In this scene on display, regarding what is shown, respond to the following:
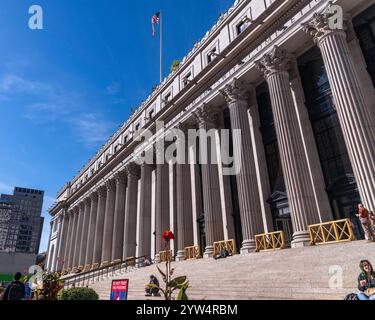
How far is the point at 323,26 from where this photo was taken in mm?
17766

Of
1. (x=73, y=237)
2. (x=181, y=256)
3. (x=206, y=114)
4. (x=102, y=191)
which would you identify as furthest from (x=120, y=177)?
(x=73, y=237)

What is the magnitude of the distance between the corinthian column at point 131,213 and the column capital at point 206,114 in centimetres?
1544

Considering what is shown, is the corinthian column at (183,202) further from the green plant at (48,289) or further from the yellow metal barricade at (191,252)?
the green plant at (48,289)

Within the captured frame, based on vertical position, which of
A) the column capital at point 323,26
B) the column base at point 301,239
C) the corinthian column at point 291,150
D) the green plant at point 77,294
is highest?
the column capital at point 323,26

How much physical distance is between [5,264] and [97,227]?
172ft

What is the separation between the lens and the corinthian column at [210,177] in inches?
908

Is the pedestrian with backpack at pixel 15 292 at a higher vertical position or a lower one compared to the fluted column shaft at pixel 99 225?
lower

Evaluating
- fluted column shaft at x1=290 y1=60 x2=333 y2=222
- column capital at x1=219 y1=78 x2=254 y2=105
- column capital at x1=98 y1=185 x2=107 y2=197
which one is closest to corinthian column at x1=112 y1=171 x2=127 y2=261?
column capital at x1=98 y1=185 x2=107 y2=197

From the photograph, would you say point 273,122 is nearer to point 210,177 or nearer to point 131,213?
point 210,177

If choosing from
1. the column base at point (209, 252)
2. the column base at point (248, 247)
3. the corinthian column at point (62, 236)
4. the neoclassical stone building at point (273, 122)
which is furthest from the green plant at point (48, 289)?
the corinthian column at point (62, 236)

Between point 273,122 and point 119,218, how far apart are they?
86.5ft

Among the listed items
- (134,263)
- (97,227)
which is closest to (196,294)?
(134,263)

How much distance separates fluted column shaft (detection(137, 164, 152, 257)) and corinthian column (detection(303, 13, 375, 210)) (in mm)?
24926

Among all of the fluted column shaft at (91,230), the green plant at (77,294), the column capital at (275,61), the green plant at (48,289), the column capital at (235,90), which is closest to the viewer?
the green plant at (48,289)
